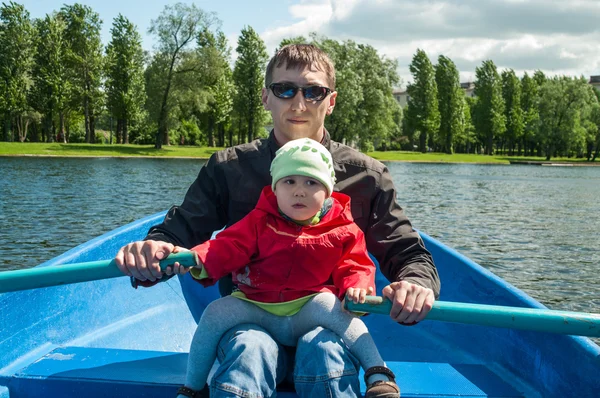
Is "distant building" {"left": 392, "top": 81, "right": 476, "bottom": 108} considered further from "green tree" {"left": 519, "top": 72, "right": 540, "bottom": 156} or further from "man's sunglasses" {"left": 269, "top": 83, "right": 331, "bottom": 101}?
"man's sunglasses" {"left": 269, "top": 83, "right": 331, "bottom": 101}

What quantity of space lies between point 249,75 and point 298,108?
4208cm

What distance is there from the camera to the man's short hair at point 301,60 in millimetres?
2496

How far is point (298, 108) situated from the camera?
2.48 metres

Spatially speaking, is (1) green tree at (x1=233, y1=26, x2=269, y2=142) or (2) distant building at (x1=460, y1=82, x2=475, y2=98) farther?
(2) distant building at (x1=460, y1=82, x2=475, y2=98)

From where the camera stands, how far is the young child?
190cm

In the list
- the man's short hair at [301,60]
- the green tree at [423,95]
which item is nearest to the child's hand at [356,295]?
the man's short hair at [301,60]

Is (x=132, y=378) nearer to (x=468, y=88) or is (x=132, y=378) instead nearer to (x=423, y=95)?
(x=423, y=95)

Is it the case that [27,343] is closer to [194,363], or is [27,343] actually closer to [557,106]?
[194,363]

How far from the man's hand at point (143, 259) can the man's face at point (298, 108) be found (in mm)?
837

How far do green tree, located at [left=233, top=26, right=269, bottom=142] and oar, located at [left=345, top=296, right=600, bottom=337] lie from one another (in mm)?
42095

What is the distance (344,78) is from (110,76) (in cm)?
1800

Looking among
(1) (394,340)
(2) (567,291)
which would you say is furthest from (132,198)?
(1) (394,340)

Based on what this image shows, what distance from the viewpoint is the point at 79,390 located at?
2057mm

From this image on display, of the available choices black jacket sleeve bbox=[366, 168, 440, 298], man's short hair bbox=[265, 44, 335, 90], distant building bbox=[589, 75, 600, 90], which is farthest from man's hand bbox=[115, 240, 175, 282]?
distant building bbox=[589, 75, 600, 90]
